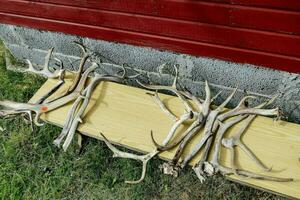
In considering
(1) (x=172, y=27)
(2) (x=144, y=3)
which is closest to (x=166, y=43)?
(1) (x=172, y=27)

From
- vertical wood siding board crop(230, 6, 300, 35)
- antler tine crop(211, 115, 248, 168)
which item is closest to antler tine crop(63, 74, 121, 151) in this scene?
antler tine crop(211, 115, 248, 168)

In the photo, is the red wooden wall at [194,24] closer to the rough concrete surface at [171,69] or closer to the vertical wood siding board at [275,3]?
the vertical wood siding board at [275,3]

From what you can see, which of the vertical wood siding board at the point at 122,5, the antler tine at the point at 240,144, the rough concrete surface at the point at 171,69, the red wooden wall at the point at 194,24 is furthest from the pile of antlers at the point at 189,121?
the vertical wood siding board at the point at 122,5

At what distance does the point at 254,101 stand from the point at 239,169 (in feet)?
3.28

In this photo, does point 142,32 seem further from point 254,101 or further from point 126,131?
point 254,101

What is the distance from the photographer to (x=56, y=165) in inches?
186

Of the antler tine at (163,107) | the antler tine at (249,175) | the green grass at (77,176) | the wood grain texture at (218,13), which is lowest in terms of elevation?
the green grass at (77,176)

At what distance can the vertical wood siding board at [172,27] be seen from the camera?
3.80m

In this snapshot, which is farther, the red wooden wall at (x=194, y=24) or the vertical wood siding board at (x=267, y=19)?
the red wooden wall at (x=194, y=24)

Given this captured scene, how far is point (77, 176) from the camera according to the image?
4586 mm

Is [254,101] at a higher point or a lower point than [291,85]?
lower

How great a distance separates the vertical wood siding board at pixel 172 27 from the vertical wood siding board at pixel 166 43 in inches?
2.3

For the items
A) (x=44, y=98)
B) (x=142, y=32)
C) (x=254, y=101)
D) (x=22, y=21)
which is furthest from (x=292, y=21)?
(x=22, y=21)

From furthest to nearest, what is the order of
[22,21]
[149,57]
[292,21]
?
[22,21] < [149,57] < [292,21]
